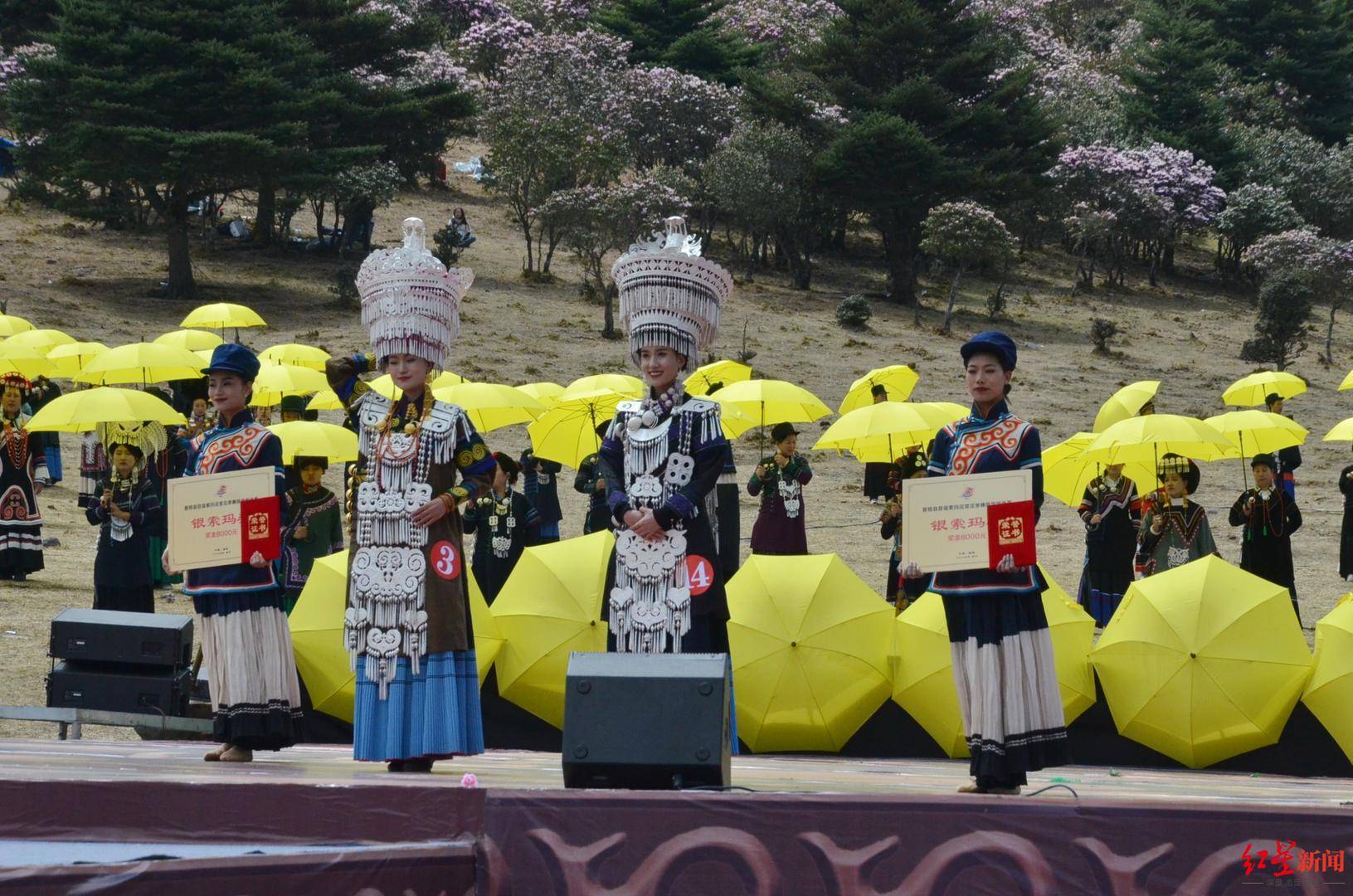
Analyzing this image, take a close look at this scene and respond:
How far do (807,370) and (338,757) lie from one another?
2192 cm

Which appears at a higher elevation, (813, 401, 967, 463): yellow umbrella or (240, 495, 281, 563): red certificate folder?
(813, 401, 967, 463): yellow umbrella

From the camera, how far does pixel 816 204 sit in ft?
125

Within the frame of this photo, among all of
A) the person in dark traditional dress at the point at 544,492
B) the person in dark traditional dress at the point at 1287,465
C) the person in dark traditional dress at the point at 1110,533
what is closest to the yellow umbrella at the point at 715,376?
the person in dark traditional dress at the point at 544,492

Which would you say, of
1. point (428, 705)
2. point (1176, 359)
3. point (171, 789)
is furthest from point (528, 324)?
point (171, 789)

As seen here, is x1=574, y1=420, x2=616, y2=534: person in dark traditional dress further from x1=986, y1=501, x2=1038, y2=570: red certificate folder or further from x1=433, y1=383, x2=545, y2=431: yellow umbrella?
x1=986, y1=501, x2=1038, y2=570: red certificate folder

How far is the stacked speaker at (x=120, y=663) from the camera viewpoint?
812 centimetres

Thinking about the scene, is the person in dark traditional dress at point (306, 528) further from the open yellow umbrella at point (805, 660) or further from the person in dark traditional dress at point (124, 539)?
the open yellow umbrella at point (805, 660)

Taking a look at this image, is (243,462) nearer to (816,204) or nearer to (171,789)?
(171,789)

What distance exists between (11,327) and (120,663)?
13148mm

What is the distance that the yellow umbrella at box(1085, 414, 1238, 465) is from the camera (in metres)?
10.9

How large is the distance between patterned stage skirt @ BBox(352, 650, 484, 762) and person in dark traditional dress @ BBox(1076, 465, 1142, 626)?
23.0ft

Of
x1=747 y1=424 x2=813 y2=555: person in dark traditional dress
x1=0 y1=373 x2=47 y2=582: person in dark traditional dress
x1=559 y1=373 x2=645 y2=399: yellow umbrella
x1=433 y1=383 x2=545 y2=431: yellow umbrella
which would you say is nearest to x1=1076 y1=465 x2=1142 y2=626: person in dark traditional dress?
x1=747 y1=424 x2=813 y2=555: person in dark traditional dress

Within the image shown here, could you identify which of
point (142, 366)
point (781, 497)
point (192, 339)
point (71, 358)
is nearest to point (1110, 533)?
point (781, 497)

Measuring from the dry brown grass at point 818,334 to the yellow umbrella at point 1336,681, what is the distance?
810cm
